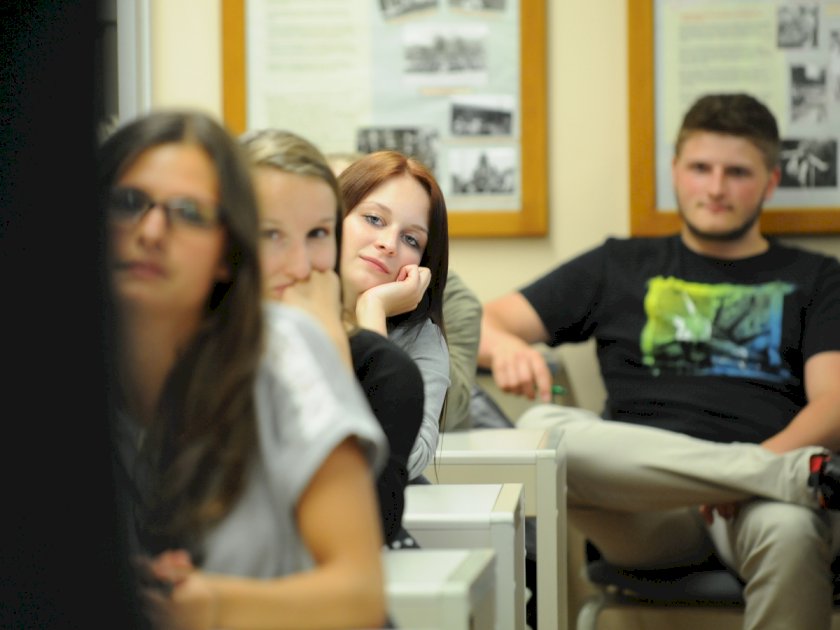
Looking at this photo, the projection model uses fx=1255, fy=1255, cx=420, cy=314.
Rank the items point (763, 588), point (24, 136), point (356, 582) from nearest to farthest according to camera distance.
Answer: point (24, 136), point (356, 582), point (763, 588)

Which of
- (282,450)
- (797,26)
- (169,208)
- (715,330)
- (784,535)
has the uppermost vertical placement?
(797,26)

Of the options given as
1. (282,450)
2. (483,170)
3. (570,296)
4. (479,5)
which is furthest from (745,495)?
(282,450)

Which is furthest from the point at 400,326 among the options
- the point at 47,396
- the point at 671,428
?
the point at 671,428

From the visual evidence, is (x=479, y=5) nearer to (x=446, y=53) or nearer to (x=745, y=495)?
(x=446, y=53)

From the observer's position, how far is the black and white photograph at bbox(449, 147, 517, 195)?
114 inches

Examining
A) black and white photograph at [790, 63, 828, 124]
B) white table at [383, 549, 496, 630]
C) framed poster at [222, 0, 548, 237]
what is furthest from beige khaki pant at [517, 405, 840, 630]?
white table at [383, 549, 496, 630]

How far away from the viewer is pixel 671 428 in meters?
2.49

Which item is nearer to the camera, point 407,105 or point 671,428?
point 671,428

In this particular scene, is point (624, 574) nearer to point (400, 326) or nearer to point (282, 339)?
point (400, 326)

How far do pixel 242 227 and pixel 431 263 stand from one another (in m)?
0.71

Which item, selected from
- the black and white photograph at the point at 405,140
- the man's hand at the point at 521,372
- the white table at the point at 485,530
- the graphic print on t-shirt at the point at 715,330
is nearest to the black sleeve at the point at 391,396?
the white table at the point at 485,530

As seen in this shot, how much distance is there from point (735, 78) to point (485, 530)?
183 cm

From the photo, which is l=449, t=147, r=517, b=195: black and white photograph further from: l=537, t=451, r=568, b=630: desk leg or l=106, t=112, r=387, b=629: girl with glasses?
l=106, t=112, r=387, b=629: girl with glasses

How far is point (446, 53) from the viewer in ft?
9.60
